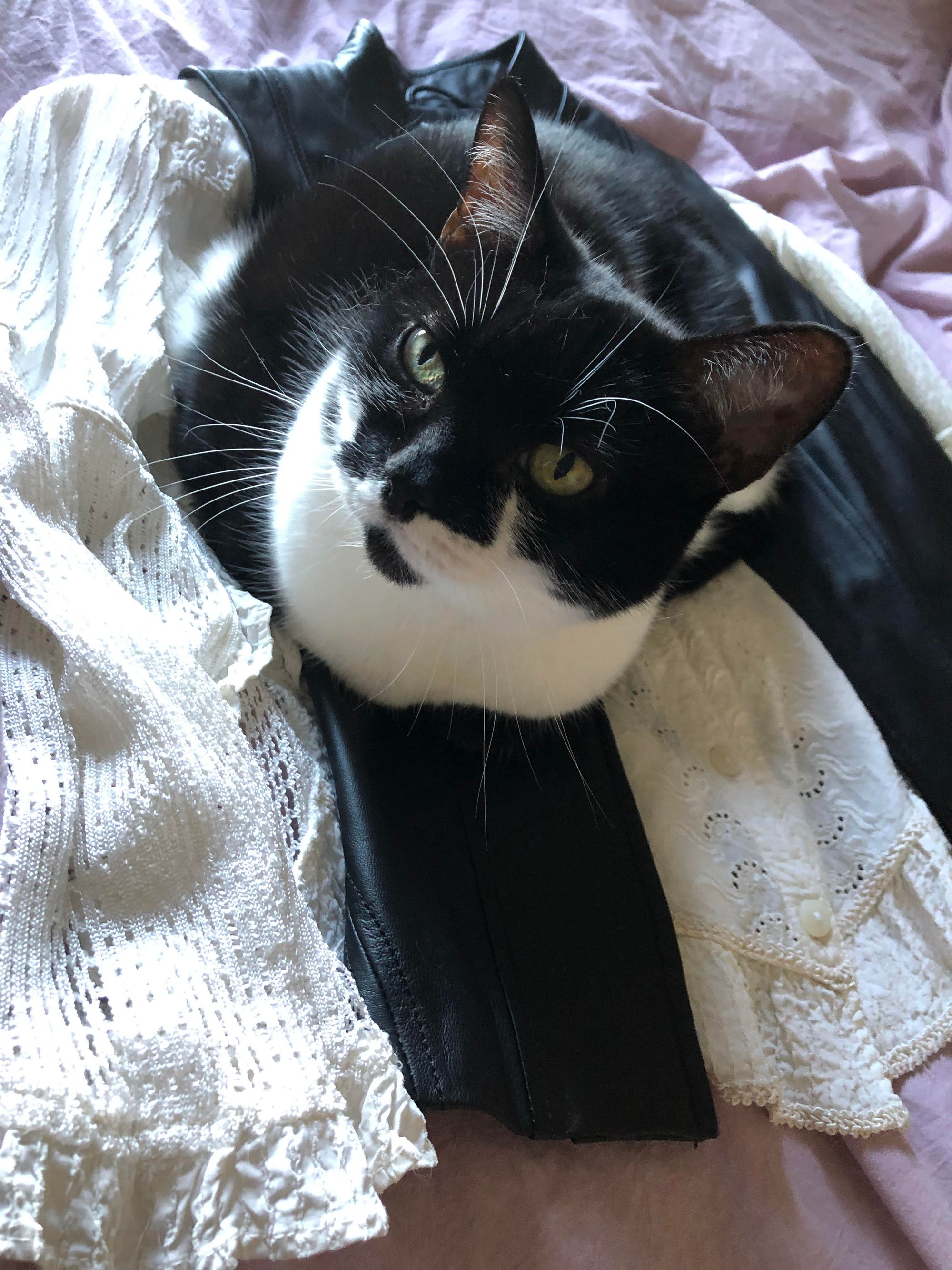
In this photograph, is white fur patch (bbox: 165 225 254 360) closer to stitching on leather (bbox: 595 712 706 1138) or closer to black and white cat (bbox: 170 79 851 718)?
black and white cat (bbox: 170 79 851 718)

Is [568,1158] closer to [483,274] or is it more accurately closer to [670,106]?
[483,274]

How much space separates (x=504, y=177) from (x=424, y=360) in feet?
0.65

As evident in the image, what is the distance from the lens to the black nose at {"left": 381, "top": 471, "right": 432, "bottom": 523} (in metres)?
0.73

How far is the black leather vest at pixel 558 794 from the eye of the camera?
31.9 inches

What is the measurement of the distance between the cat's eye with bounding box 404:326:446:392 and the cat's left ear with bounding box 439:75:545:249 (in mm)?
130

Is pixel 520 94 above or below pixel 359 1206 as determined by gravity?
above

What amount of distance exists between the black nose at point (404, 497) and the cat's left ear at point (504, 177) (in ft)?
0.90

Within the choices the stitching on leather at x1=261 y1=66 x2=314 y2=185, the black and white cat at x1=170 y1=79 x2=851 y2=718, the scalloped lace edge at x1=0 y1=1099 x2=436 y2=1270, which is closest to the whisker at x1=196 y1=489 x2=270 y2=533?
the black and white cat at x1=170 y1=79 x2=851 y2=718

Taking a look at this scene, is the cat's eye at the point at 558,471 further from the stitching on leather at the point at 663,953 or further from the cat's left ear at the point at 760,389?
the stitching on leather at the point at 663,953

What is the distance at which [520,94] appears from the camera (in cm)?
75

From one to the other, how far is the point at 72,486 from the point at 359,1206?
2.24ft

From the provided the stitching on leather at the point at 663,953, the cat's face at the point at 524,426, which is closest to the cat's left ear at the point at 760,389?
the cat's face at the point at 524,426

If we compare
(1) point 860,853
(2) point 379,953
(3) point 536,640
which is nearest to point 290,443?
(3) point 536,640

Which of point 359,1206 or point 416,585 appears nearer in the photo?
point 359,1206
